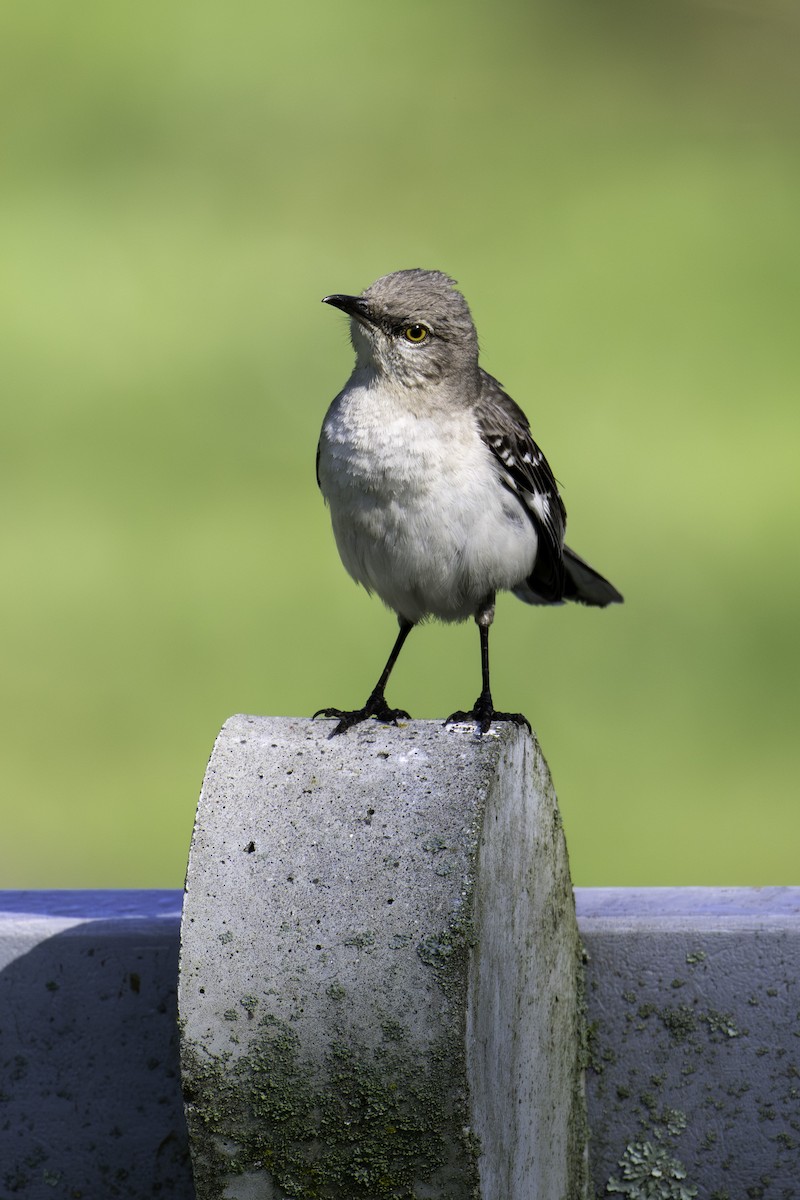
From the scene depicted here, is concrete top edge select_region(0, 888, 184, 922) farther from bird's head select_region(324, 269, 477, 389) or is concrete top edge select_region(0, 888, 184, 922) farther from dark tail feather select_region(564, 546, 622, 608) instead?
dark tail feather select_region(564, 546, 622, 608)

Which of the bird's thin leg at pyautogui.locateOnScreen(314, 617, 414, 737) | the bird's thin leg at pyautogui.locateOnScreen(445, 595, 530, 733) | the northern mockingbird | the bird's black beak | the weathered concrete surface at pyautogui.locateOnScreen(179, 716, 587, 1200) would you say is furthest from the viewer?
the bird's black beak

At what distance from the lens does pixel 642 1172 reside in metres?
3.85

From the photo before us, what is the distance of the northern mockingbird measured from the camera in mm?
4172

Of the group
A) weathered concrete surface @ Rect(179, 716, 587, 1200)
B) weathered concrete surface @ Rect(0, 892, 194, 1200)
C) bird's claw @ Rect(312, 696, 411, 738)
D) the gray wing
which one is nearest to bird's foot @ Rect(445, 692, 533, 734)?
bird's claw @ Rect(312, 696, 411, 738)

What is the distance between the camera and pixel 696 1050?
3.77 m

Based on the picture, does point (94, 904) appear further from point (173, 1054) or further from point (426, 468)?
point (426, 468)

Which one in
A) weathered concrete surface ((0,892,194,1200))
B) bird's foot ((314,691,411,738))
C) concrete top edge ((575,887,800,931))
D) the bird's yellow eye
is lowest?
weathered concrete surface ((0,892,194,1200))

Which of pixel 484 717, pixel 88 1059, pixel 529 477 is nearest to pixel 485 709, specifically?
pixel 484 717

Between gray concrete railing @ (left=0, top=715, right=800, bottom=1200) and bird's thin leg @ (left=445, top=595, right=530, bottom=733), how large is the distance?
0.61 metres

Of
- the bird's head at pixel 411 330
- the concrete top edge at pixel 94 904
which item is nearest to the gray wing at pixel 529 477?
the bird's head at pixel 411 330

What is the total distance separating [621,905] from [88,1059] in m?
1.37

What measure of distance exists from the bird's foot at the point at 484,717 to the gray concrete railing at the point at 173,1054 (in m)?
0.60

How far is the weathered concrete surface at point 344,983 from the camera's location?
9.46ft

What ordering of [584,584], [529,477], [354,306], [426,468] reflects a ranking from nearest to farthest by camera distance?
[426,468]
[354,306]
[529,477]
[584,584]
